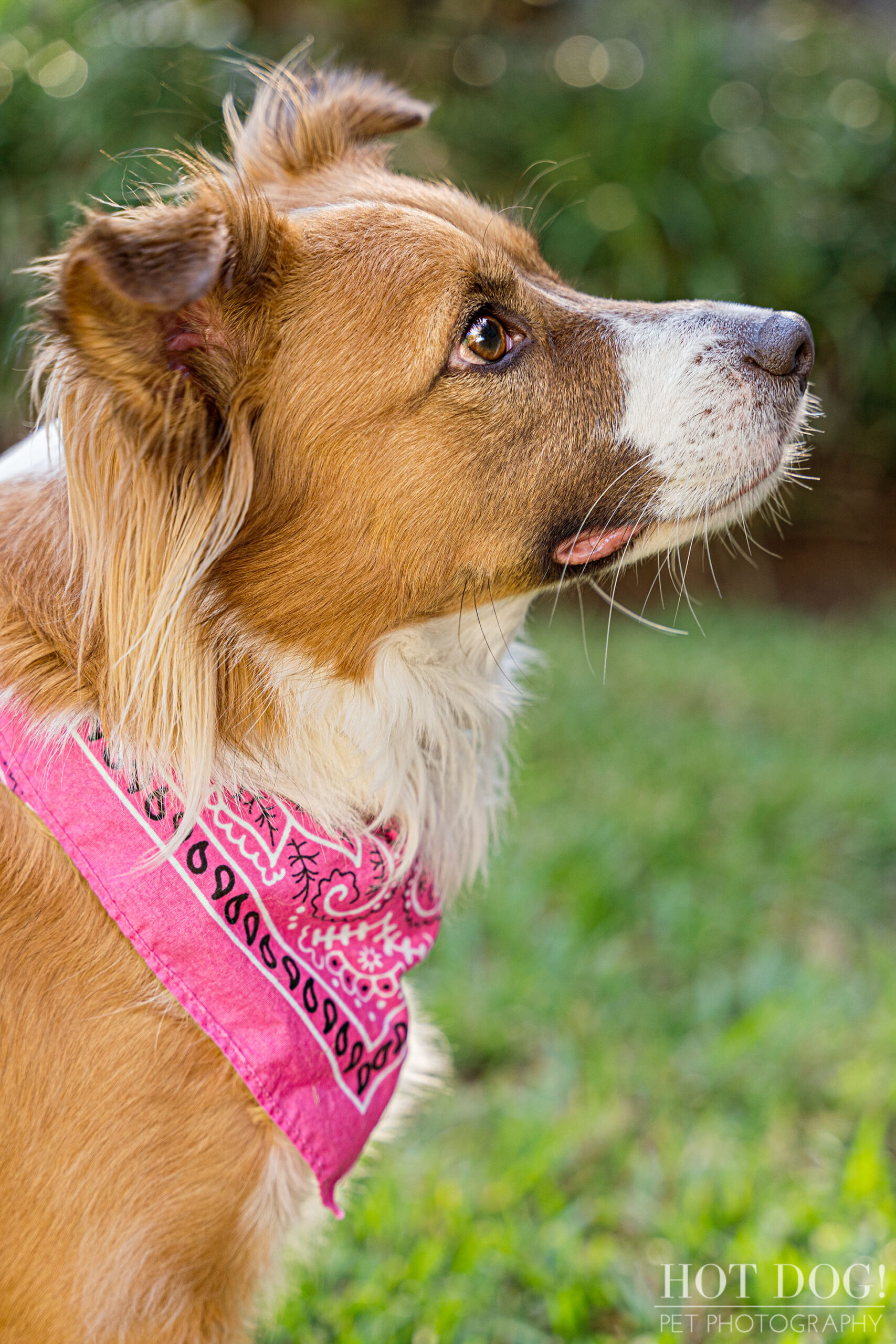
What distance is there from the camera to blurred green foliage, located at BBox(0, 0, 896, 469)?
245 inches

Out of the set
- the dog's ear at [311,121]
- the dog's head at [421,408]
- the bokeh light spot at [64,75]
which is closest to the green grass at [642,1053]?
the dog's head at [421,408]

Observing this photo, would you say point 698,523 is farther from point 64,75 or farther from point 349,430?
point 64,75

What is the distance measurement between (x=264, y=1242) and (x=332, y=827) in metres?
0.71

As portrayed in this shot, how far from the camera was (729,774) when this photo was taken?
462 centimetres

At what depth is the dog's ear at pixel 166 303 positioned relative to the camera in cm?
137

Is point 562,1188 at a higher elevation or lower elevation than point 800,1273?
lower

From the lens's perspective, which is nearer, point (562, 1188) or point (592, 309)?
point (592, 309)

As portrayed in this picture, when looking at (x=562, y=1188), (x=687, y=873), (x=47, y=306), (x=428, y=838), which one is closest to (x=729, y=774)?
(x=687, y=873)

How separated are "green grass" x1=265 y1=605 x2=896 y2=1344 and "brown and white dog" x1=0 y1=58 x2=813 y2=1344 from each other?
0.78 metres

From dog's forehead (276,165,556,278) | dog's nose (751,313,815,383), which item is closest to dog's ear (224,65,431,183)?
dog's forehead (276,165,556,278)

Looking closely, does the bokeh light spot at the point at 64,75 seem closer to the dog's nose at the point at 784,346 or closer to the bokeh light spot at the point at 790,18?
the bokeh light spot at the point at 790,18

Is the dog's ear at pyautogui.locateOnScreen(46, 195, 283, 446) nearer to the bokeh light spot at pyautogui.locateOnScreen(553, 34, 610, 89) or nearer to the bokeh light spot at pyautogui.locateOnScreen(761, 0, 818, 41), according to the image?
the bokeh light spot at pyautogui.locateOnScreen(553, 34, 610, 89)

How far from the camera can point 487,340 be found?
1888 mm

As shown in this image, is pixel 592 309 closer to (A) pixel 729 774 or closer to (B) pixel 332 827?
(B) pixel 332 827
